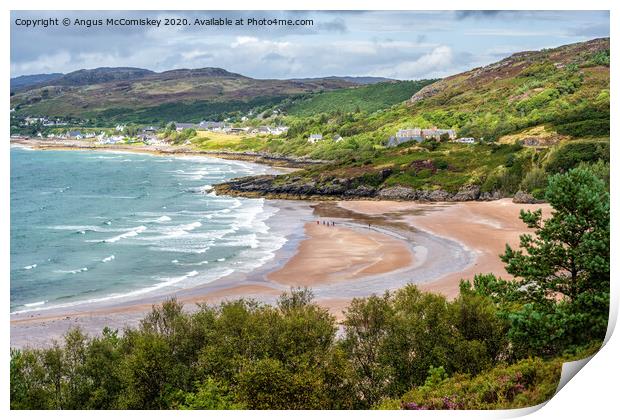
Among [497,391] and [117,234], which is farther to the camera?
[117,234]

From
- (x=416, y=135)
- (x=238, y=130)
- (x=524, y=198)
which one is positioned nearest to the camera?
(x=524, y=198)

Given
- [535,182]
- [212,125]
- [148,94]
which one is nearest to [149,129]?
[212,125]

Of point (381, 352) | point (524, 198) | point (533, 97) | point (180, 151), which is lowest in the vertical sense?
point (381, 352)

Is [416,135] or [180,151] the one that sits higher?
[180,151]

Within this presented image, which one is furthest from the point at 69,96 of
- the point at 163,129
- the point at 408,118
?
the point at 163,129

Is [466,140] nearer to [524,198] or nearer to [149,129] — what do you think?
[524,198]

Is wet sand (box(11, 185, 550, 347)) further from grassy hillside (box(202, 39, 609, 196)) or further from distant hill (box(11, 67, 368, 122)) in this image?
distant hill (box(11, 67, 368, 122))
